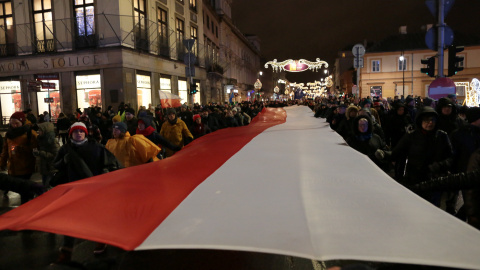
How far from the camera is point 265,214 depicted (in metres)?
2.49

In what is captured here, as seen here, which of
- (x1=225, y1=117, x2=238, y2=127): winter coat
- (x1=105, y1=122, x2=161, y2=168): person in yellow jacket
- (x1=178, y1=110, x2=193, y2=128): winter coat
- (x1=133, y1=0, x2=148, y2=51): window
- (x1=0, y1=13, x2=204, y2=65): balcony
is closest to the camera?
(x1=105, y1=122, x2=161, y2=168): person in yellow jacket

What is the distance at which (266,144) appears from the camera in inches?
208

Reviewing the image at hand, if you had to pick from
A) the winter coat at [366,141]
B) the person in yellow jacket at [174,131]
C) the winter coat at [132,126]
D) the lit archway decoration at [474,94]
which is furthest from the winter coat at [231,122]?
the lit archway decoration at [474,94]

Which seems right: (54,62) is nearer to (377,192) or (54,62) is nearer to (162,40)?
(162,40)

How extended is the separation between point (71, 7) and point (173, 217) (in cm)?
2348

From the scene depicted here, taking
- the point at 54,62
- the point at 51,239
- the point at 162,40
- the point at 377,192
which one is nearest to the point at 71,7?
the point at 54,62

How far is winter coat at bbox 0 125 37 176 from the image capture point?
23.6 ft

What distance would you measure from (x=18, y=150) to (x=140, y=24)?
58.9ft

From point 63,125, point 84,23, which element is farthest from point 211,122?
point 84,23

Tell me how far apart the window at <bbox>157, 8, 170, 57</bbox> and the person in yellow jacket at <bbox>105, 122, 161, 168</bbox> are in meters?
21.2

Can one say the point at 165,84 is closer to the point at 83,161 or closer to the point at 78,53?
the point at 78,53

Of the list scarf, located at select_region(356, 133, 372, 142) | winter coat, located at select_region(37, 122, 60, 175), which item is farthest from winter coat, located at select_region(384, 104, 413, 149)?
winter coat, located at select_region(37, 122, 60, 175)

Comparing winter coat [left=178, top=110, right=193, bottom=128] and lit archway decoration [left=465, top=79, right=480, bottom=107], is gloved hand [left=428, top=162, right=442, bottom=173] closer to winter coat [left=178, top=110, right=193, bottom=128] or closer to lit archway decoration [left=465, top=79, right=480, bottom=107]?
winter coat [left=178, top=110, right=193, bottom=128]

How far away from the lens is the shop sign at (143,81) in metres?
23.7
